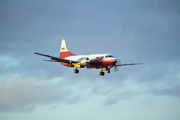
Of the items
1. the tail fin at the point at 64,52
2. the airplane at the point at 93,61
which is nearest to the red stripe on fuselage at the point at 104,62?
the airplane at the point at 93,61

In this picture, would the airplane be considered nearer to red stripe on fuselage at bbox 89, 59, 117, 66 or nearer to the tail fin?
red stripe on fuselage at bbox 89, 59, 117, 66

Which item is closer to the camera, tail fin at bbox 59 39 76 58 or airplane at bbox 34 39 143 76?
airplane at bbox 34 39 143 76

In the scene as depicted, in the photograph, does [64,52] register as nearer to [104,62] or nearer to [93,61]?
[93,61]

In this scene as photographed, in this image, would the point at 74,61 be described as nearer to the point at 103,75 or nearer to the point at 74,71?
the point at 74,71

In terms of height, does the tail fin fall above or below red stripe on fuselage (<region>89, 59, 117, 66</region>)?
above

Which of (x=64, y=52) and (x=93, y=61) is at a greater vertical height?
(x=64, y=52)

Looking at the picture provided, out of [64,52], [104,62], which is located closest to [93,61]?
[104,62]

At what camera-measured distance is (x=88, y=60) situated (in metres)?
72.0

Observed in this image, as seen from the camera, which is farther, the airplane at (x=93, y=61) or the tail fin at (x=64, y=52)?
the tail fin at (x=64, y=52)

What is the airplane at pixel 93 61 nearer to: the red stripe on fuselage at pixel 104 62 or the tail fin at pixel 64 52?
the red stripe on fuselage at pixel 104 62

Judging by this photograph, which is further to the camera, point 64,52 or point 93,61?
point 64,52

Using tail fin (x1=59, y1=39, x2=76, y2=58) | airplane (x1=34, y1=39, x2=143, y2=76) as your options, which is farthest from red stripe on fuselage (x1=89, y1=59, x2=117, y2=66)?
tail fin (x1=59, y1=39, x2=76, y2=58)

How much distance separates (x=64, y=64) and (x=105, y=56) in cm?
1318

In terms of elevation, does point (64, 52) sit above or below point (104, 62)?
above
